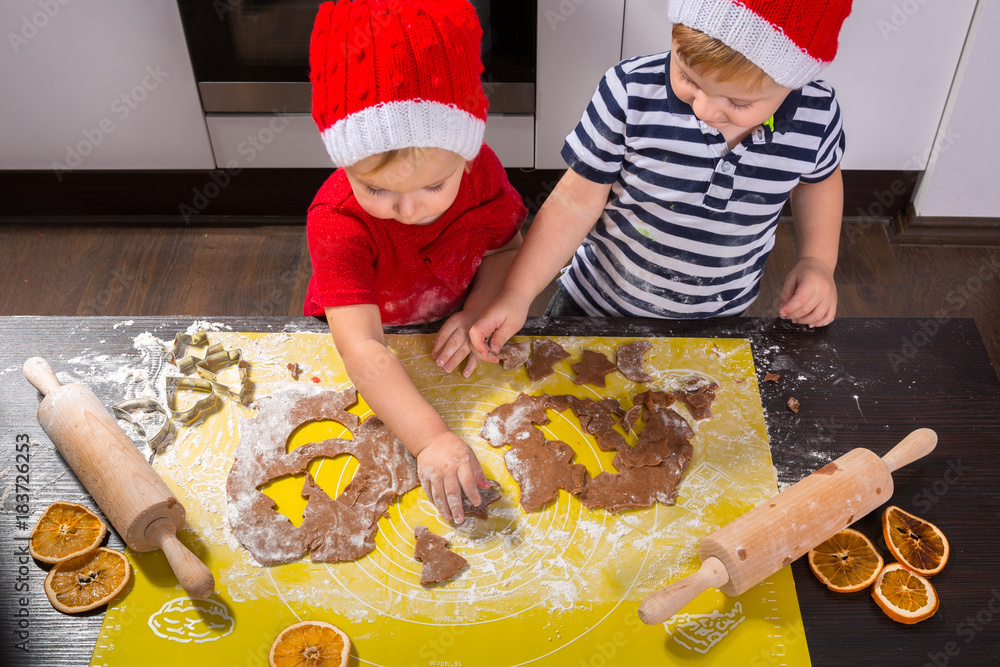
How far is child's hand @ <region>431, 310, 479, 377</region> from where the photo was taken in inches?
40.9

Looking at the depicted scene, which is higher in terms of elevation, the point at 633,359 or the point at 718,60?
the point at 718,60

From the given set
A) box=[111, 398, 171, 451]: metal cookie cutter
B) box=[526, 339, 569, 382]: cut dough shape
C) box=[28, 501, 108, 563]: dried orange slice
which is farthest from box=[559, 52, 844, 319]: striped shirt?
box=[28, 501, 108, 563]: dried orange slice

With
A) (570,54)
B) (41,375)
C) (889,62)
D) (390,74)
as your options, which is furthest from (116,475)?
(889,62)

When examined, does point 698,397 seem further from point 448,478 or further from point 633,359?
point 448,478

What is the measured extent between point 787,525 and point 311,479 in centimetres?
56

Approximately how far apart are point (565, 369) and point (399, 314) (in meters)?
0.30

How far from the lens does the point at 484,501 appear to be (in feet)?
3.01

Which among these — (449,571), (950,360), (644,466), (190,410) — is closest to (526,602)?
(449,571)

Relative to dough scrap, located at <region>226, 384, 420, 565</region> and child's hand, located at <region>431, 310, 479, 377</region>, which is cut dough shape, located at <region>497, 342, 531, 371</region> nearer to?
child's hand, located at <region>431, 310, 479, 377</region>

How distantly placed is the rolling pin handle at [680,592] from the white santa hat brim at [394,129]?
522 millimetres

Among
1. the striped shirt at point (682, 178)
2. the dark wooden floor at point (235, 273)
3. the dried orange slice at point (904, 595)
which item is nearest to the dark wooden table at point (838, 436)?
the dried orange slice at point (904, 595)

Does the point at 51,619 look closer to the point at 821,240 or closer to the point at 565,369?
the point at 565,369

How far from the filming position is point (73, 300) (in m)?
2.17

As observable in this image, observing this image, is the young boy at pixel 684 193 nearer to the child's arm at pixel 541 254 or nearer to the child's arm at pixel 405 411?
the child's arm at pixel 541 254
